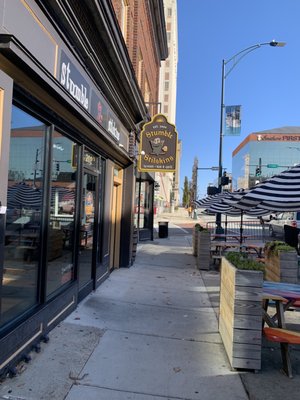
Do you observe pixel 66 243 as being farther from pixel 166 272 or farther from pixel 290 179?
pixel 166 272

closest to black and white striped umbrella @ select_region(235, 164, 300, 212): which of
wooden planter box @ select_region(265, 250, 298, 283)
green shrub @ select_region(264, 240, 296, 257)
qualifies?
wooden planter box @ select_region(265, 250, 298, 283)

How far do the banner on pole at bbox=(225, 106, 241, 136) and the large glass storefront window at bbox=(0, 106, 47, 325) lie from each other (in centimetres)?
1512

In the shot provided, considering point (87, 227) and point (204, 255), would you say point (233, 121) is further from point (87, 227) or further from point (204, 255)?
point (87, 227)

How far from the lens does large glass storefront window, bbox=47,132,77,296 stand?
17.4 feet

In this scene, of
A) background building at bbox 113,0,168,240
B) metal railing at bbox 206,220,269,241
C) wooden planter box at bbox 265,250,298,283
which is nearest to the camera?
wooden planter box at bbox 265,250,298,283

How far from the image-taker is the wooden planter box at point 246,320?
14.3 ft

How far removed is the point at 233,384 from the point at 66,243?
127 inches

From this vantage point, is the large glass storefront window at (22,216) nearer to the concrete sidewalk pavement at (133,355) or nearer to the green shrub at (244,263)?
the concrete sidewalk pavement at (133,355)

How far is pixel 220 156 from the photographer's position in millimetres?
19188

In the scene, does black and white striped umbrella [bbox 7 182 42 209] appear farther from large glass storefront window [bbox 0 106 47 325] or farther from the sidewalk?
the sidewalk

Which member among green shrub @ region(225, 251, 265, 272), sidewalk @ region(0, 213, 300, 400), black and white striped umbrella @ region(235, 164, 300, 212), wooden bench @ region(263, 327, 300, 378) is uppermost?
black and white striped umbrella @ region(235, 164, 300, 212)

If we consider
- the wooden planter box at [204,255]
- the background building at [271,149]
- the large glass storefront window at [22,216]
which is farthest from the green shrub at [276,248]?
Answer: the background building at [271,149]

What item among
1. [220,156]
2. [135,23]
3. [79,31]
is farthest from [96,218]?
[220,156]

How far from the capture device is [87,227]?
740 cm
